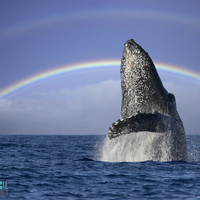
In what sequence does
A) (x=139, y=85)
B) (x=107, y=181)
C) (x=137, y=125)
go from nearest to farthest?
(x=107, y=181) → (x=137, y=125) → (x=139, y=85)

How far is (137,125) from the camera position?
9.07 m

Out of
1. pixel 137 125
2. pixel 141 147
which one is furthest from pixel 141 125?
pixel 141 147

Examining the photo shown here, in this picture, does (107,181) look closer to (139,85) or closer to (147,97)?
(147,97)

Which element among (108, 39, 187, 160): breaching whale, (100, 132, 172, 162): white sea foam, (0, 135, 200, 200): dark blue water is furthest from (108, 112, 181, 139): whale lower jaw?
(0, 135, 200, 200): dark blue water

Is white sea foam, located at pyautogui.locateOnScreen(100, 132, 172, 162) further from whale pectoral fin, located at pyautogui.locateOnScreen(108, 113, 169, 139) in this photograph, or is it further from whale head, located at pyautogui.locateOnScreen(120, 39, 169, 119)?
whale head, located at pyautogui.locateOnScreen(120, 39, 169, 119)

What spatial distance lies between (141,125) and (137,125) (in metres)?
0.14

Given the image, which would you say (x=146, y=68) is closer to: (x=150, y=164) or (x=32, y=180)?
(x=150, y=164)

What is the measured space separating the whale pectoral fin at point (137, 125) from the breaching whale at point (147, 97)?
0.63ft

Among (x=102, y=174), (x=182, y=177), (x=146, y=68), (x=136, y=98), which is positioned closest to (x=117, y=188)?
(x=102, y=174)

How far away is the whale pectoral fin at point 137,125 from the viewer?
8.83 m

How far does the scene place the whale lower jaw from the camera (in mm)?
8836

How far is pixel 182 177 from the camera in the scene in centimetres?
893

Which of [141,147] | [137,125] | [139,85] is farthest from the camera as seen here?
[139,85]

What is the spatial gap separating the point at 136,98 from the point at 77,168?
283 cm
